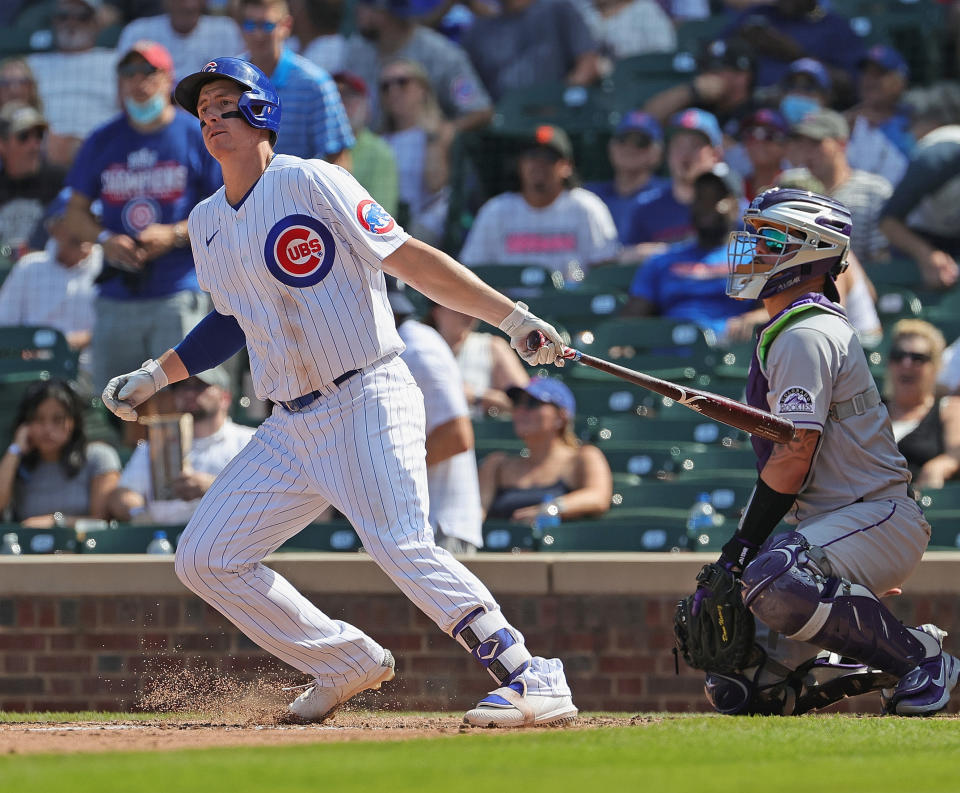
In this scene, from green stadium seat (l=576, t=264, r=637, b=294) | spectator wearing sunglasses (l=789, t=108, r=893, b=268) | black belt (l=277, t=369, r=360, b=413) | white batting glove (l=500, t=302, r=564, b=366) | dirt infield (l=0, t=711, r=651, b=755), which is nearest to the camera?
dirt infield (l=0, t=711, r=651, b=755)

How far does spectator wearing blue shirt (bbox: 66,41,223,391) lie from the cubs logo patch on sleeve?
3.99 metres

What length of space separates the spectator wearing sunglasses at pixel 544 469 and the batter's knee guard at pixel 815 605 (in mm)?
2574

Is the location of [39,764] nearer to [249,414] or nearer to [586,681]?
[586,681]

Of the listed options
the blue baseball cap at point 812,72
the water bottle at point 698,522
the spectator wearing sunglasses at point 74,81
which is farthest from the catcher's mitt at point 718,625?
the spectator wearing sunglasses at point 74,81

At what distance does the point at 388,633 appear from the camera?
656 centimetres

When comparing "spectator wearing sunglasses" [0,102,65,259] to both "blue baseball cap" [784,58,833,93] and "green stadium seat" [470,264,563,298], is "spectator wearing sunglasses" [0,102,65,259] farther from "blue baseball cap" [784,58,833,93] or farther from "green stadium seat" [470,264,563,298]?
"blue baseball cap" [784,58,833,93]

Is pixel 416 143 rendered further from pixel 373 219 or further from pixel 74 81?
pixel 373 219

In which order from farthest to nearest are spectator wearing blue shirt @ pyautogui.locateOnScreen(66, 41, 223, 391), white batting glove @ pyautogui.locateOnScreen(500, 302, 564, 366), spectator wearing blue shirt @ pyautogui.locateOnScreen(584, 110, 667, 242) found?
1. spectator wearing blue shirt @ pyautogui.locateOnScreen(584, 110, 667, 242)
2. spectator wearing blue shirt @ pyautogui.locateOnScreen(66, 41, 223, 391)
3. white batting glove @ pyautogui.locateOnScreen(500, 302, 564, 366)

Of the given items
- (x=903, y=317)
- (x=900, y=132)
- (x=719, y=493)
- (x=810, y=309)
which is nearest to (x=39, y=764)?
(x=810, y=309)

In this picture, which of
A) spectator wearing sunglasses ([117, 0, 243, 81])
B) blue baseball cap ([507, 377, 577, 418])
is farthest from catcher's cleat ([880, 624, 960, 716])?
spectator wearing sunglasses ([117, 0, 243, 81])

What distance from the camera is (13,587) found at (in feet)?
22.0

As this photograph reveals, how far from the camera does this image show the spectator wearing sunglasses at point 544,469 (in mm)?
7555

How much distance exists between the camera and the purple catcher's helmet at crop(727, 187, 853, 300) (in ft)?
17.1

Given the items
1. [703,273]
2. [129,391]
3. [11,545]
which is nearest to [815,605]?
[129,391]
